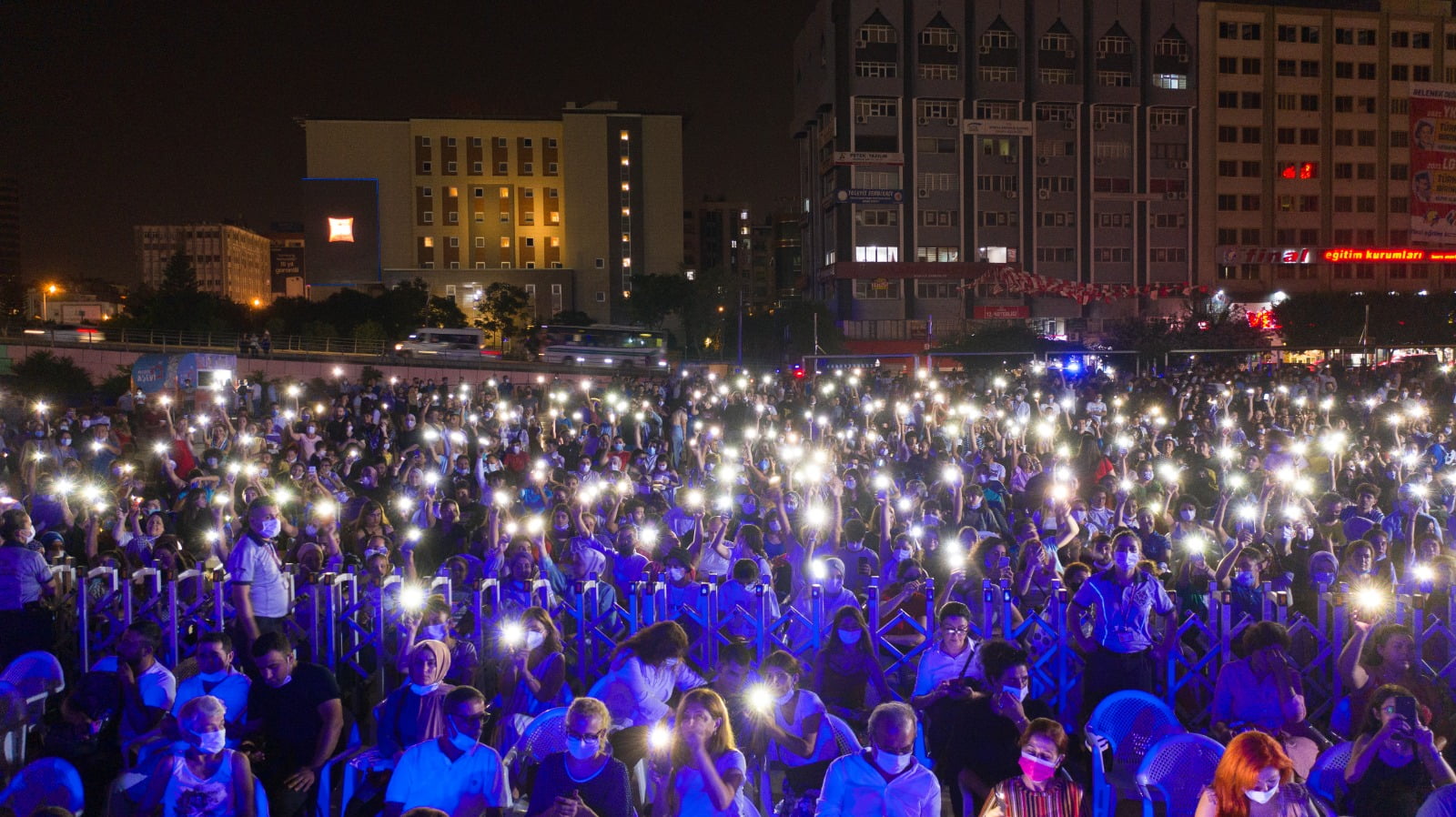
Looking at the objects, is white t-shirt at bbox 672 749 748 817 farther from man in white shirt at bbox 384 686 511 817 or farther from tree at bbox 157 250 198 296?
tree at bbox 157 250 198 296

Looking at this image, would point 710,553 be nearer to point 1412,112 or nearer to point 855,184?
point 855,184

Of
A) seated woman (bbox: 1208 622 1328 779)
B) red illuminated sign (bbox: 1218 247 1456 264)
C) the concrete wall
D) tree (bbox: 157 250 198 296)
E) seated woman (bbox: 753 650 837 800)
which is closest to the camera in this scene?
seated woman (bbox: 753 650 837 800)

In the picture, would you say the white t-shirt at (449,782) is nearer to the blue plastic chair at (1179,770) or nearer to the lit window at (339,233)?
the blue plastic chair at (1179,770)

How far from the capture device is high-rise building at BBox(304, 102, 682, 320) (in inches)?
3275

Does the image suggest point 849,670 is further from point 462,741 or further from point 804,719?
point 462,741

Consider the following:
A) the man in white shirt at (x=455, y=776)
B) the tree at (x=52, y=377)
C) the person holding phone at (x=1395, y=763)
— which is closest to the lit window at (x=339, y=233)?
the tree at (x=52, y=377)

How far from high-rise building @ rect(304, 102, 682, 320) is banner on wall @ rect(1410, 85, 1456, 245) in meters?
49.6

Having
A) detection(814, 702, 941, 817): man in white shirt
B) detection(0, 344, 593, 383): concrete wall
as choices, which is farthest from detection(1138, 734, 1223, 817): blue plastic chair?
detection(0, 344, 593, 383): concrete wall

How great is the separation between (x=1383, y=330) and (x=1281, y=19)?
27.1 meters

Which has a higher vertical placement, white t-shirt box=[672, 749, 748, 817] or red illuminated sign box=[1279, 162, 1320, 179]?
red illuminated sign box=[1279, 162, 1320, 179]

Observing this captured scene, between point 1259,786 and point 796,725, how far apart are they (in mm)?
1866

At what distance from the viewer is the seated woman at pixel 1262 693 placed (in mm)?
4797

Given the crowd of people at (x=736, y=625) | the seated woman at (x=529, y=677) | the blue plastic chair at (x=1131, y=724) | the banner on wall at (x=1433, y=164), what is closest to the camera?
the crowd of people at (x=736, y=625)

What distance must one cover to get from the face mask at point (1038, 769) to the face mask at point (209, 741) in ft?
9.97
